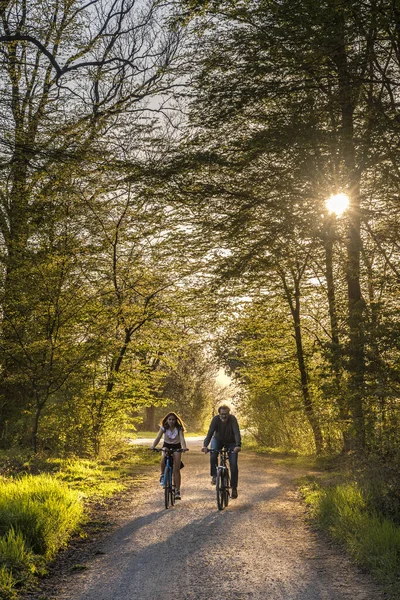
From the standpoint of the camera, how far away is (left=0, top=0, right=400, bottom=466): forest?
32.2 feet

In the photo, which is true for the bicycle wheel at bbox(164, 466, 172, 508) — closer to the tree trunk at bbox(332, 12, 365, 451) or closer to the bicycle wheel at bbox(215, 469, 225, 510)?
the bicycle wheel at bbox(215, 469, 225, 510)

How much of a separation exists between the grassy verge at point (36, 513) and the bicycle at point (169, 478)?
1.50m

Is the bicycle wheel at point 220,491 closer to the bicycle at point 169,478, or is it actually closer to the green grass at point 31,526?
the bicycle at point 169,478

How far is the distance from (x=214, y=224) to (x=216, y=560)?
7.31m

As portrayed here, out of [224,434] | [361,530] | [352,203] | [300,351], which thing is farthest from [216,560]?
[300,351]

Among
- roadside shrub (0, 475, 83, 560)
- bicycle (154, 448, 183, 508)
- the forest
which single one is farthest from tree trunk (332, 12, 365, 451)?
roadside shrub (0, 475, 83, 560)

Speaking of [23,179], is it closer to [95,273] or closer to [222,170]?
[95,273]

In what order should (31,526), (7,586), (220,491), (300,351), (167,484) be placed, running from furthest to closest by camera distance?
(300,351)
(167,484)
(220,491)
(31,526)
(7,586)

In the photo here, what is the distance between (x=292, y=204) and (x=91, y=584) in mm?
7367

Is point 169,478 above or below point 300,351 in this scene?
below

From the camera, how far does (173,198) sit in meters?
12.6

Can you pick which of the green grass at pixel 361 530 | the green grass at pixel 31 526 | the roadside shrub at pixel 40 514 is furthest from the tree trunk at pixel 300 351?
the roadside shrub at pixel 40 514

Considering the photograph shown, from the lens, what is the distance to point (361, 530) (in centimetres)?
764

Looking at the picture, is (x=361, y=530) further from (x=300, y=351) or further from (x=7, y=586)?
(x=300, y=351)
